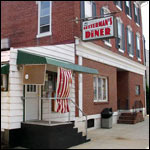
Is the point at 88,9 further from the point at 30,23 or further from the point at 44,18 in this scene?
the point at 30,23

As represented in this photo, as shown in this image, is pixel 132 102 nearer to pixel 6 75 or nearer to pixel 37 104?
pixel 37 104

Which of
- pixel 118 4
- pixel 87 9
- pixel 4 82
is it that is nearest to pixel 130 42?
pixel 118 4

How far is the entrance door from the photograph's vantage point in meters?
8.93

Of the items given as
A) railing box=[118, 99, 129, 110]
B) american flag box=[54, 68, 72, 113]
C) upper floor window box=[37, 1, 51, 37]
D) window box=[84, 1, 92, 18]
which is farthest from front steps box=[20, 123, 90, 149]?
railing box=[118, 99, 129, 110]

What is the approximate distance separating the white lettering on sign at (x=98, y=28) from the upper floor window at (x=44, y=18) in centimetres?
211

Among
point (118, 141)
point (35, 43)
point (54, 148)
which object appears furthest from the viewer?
point (35, 43)

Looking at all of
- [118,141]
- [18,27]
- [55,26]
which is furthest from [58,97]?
[18,27]

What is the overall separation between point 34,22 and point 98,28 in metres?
4.07

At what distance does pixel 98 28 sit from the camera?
1106cm

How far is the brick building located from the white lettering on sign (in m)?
0.25

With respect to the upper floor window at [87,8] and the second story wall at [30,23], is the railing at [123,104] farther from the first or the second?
the second story wall at [30,23]

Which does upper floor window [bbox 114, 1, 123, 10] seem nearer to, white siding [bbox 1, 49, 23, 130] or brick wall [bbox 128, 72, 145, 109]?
brick wall [bbox 128, 72, 145, 109]

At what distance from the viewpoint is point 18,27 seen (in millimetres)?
13961

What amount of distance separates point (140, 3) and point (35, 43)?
12681 millimetres
